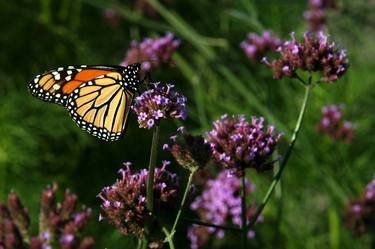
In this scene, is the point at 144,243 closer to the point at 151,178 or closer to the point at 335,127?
the point at 151,178

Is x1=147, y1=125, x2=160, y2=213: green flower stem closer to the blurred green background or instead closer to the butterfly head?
the butterfly head

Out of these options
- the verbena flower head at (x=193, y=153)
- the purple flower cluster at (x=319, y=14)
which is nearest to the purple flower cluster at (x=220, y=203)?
the verbena flower head at (x=193, y=153)

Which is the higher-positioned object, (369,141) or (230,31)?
(230,31)

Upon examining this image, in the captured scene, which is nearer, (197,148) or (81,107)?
(197,148)

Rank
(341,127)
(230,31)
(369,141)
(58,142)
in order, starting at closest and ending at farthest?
(341,127)
(369,141)
(58,142)
(230,31)

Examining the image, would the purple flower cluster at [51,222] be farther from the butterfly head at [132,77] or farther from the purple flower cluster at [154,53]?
the purple flower cluster at [154,53]

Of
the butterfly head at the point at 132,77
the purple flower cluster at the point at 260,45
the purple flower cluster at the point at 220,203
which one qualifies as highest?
the purple flower cluster at the point at 260,45

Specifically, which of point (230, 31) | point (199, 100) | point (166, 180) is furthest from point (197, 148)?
point (230, 31)

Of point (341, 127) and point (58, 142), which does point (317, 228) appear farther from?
point (58, 142)
